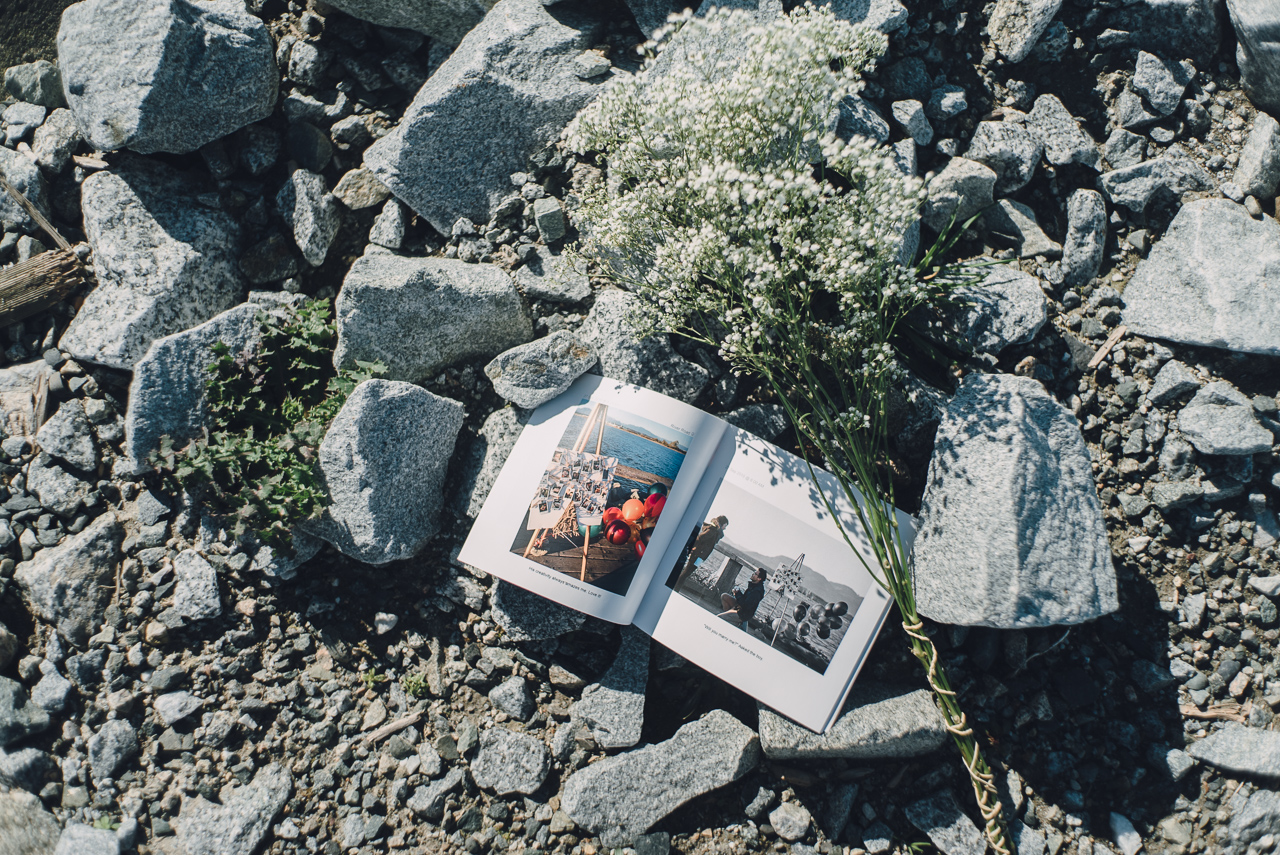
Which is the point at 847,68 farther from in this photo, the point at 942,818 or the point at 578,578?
the point at 942,818

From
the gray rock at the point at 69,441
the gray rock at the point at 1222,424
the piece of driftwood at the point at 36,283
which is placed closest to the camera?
the gray rock at the point at 1222,424

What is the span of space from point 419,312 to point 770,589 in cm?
200

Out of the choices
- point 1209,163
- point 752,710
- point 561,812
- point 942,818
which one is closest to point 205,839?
point 561,812

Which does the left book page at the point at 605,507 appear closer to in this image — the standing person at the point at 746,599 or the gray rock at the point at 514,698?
the standing person at the point at 746,599

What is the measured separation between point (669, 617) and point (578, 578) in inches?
17.4

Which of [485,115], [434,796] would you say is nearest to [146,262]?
[485,115]

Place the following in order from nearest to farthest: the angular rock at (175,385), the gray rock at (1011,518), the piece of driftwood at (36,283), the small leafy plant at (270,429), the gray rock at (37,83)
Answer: the gray rock at (1011,518), the small leafy plant at (270,429), the angular rock at (175,385), the piece of driftwood at (36,283), the gray rock at (37,83)

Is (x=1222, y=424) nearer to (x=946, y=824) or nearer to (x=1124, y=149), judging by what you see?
(x=1124, y=149)

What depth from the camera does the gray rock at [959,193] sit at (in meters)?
3.33

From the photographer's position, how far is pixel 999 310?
324cm

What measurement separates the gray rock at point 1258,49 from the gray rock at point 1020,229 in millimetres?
1143

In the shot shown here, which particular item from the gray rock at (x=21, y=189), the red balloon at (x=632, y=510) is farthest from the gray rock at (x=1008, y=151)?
the gray rock at (x=21, y=189)

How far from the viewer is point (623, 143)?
10.3 ft

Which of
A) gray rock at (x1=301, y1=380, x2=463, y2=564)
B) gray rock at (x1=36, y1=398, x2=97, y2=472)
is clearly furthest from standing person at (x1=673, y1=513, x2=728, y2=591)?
gray rock at (x1=36, y1=398, x2=97, y2=472)
